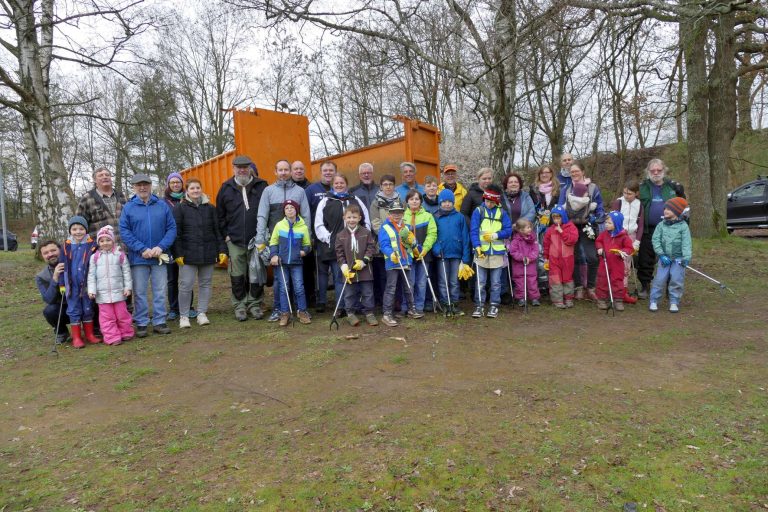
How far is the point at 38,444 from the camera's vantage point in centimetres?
335

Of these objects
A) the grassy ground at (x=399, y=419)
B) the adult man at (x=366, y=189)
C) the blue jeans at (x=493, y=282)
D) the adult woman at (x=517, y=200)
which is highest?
the adult man at (x=366, y=189)

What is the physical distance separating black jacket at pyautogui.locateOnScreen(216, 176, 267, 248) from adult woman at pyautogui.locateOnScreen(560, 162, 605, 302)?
442 cm

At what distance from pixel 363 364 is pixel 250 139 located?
5062mm

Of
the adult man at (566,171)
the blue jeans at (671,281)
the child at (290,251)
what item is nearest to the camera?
the child at (290,251)

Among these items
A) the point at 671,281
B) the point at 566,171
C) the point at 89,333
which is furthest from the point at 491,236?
the point at 89,333

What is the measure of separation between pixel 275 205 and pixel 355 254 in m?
1.34

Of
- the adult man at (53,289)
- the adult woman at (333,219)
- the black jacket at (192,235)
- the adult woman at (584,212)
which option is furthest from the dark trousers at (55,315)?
the adult woman at (584,212)

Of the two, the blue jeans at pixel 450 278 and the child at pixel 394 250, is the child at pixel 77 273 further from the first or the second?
the blue jeans at pixel 450 278

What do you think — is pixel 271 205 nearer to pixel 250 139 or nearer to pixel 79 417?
pixel 250 139

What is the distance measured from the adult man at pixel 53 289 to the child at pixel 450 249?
4672 mm

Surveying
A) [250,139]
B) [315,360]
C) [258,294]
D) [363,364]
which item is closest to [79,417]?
[315,360]

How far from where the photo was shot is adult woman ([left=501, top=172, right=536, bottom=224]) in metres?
6.79

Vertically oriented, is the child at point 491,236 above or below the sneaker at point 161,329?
above

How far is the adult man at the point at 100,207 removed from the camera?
238 inches
